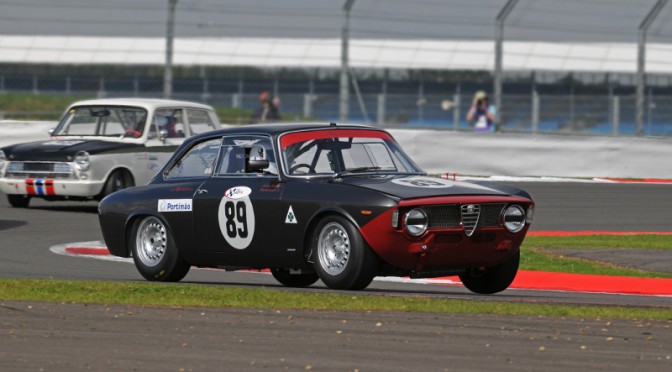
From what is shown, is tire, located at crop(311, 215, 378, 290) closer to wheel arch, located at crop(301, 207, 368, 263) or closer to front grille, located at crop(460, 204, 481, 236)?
wheel arch, located at crop(301, 207, 368, 263)

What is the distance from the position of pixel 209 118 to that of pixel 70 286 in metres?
9.69

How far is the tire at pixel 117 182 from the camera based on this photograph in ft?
62.1

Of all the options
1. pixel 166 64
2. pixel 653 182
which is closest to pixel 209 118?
pixel 166 64

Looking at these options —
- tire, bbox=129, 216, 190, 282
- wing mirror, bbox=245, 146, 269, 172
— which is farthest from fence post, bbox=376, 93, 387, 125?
wing mirror, bbox=245, 146, 269, 172

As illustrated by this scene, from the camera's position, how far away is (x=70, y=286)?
11.0 m

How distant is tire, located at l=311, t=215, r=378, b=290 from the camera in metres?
10.7


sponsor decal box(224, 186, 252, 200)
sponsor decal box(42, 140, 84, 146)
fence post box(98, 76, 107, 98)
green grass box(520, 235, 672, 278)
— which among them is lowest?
green grass box(520, 235, 672, 278)

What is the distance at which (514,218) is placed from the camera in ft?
36.3

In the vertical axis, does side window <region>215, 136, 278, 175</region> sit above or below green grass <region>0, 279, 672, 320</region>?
above

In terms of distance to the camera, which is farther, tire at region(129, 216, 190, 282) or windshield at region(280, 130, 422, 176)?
tire at region(129, 216, 190, 282)

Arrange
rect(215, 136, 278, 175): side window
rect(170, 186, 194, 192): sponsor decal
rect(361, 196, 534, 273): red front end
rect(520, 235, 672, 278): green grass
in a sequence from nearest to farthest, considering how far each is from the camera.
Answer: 1. rect(361, 196, 534, 273): red front end
2. rect(215, 136, 278, 175): side window
3. rect(170, 186, 194, 192): sponsor decal
4. rect(520, 235, 672, 278): green grass

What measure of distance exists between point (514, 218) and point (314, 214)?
4.82 ft

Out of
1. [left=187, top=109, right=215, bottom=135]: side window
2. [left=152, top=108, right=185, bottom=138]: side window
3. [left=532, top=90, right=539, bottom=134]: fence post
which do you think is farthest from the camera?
[left=532, top=90, right=539, bottom=134]: fence post

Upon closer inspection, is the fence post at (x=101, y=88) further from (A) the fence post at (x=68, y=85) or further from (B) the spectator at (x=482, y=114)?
(B) the spectator at (x=482, y=114)
